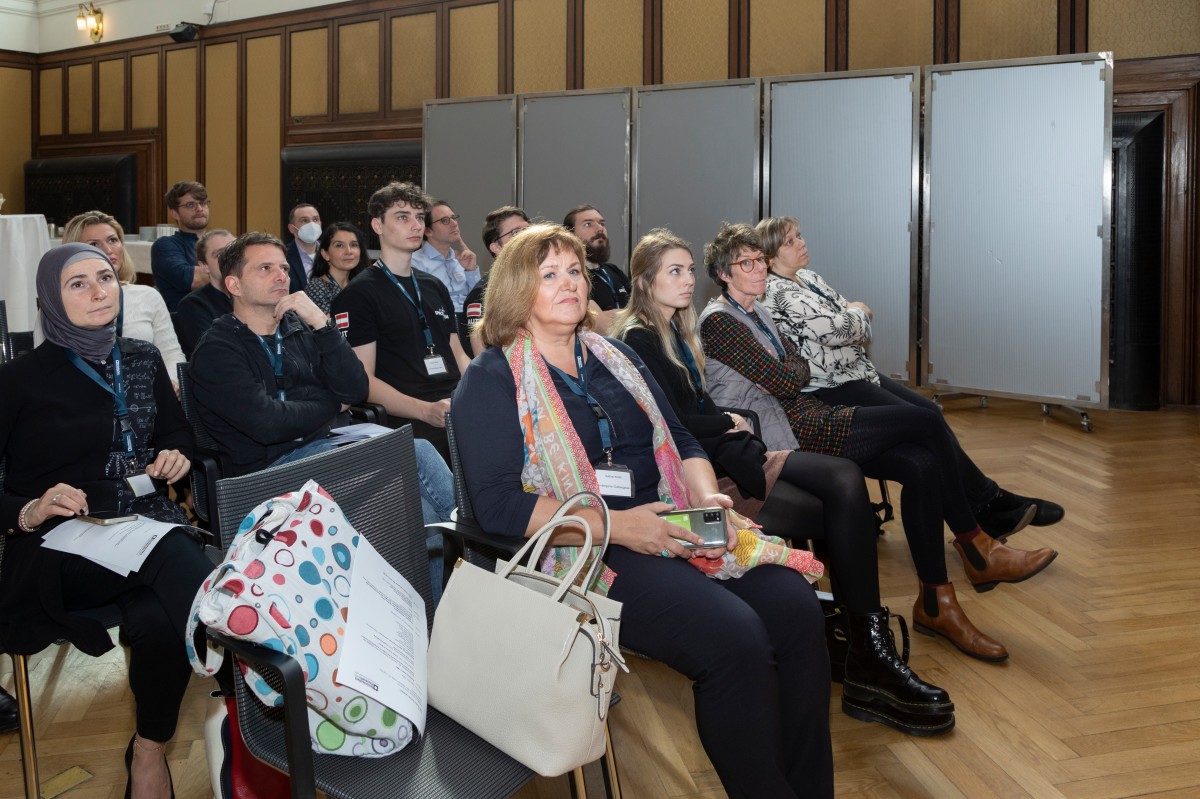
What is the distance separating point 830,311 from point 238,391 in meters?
2.01

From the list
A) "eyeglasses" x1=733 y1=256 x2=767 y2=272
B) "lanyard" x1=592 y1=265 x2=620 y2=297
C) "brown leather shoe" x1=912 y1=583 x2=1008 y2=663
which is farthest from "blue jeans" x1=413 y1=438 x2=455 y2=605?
"lanyard" x1=592 y1=265 x2=620 y2=297

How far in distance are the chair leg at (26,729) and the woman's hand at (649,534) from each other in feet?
3.93

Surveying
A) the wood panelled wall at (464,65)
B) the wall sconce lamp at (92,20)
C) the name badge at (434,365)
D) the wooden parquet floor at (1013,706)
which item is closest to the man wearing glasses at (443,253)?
the name badge at (434,365)

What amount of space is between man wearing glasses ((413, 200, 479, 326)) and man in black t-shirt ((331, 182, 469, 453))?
4.16 feet

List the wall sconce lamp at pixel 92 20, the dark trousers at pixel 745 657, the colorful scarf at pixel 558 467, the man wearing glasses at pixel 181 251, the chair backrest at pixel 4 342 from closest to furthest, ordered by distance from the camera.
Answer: the dark trousers at pixel 745 657
the colorful scarf at pixel 558 467
the chair backrest at pixel 4 342
the man wearing glasses at pixel 181 251
the wall sconce lamp at pixel 92 20

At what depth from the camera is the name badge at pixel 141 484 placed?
242 cm

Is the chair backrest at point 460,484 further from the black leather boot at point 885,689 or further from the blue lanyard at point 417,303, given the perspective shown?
the blue lanyard at point 417,303

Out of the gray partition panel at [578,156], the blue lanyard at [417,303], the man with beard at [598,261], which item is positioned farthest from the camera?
the gray partition panel at [578,156]

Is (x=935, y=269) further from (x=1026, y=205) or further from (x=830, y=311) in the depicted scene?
(x=830, y=311)

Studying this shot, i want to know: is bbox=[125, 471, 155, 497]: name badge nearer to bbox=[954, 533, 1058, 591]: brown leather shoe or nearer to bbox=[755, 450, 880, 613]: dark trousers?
bbox=[755, 450, 880, 613]: dark trousers

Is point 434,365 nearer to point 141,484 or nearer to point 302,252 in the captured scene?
point 141,484

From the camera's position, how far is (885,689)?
2.67 m

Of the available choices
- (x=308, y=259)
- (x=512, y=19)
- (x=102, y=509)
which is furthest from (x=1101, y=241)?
(x=102, y=509)

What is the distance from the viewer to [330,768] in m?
1.65
